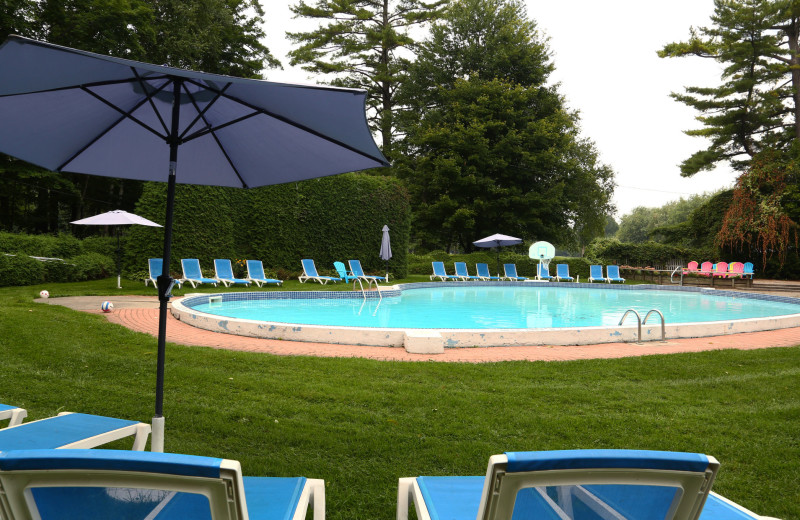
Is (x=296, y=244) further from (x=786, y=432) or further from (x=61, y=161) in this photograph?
(x=786, y=432)

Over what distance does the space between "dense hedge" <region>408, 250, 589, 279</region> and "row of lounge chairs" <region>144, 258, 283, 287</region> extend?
9688 mm

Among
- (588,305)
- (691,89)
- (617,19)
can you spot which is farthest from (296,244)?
(691,89)

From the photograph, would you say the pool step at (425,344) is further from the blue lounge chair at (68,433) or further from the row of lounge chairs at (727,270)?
the row of lounge chairs at (727,270)

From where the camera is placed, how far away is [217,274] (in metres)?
14.5

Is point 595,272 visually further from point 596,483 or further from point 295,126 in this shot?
point 596,483

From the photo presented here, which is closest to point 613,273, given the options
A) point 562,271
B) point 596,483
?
point 562,271

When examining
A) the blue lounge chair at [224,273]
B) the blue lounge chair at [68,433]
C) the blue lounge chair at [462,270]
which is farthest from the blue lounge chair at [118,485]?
the blue lounge chair at [462,270]

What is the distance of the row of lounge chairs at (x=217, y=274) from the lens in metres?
13.7

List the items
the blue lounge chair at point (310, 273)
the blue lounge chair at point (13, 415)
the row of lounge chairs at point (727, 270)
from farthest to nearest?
the row of lounge chairs at point (727, 270) < the blue lounge chair at point (310, 273) < the blue lounge chair at point (13, 415)

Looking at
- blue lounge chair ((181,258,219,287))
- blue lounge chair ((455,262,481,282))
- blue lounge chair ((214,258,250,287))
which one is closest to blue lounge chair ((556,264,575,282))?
blue lounge chair ((455,262,481,282))

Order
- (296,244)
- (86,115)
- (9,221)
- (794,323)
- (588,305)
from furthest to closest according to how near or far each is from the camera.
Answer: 1. (9,221)
2. (296,244)
3. (588,305)
4. (794,323)
5. (86,115)

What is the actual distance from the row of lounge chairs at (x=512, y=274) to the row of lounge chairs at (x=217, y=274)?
26.6 feet

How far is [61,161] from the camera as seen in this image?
10.5 ft

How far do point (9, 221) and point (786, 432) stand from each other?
2760 centimetres
